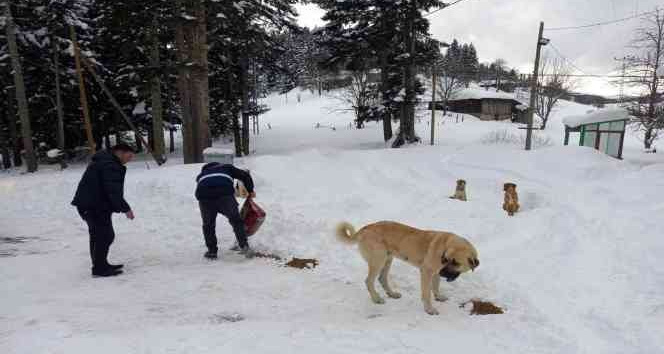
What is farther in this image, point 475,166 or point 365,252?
point 475,166

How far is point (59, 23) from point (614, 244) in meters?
24.6

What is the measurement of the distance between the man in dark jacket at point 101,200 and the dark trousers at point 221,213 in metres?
1.05

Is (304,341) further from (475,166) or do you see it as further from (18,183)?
(18,183)

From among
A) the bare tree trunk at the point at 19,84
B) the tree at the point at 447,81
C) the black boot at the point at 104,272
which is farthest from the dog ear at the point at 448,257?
the tree at the point at 447,81

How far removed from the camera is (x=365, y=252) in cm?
460

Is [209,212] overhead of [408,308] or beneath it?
overhead

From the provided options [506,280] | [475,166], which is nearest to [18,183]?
[506,280]

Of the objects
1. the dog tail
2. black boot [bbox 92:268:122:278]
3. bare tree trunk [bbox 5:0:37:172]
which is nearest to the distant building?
bare tree trunk [bbox 5:0:37:172]

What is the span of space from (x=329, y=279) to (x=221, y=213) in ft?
6.42

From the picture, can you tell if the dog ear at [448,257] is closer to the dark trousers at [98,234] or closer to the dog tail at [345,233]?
the dog tail at [345,233]

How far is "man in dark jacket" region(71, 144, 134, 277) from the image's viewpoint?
5117mm

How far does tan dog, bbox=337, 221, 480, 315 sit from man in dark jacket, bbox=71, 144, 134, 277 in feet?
10.2

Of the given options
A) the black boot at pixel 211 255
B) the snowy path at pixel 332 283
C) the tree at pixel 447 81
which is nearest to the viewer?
the snowy path at pixel 332 283

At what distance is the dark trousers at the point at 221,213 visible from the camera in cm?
580
